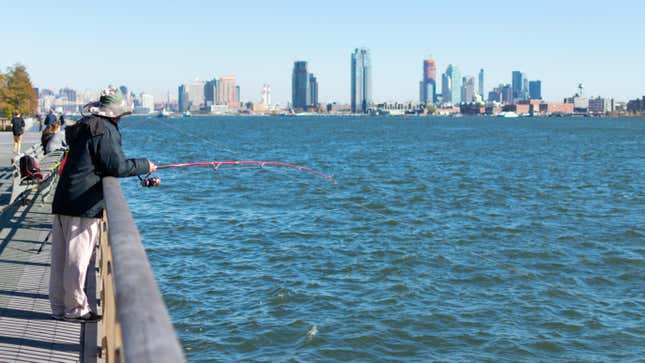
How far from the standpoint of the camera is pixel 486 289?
14422mm

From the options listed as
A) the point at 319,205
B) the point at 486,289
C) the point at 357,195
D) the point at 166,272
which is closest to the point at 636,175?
the point at 357,195

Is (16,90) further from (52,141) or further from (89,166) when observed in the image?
(89,166)

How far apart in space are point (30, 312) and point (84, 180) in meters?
2.18

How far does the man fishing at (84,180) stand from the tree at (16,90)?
7055 centimetres

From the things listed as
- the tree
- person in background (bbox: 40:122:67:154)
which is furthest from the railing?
the tree

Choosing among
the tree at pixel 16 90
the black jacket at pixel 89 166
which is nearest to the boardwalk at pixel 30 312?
the black jacket at pixel 89 166

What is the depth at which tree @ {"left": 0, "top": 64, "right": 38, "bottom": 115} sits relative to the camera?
7346 centimetres

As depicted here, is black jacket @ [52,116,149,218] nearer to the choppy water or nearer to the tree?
the choppy water

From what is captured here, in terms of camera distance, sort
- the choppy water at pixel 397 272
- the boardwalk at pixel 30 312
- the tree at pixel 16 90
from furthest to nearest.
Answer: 1. the tree at pixel 16 90
2. the choppy water at pixel 397 272
3. the boardwalk at pixel 30 312

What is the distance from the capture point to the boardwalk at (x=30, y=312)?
5445 mm

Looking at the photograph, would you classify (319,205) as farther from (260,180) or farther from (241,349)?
(241,349)

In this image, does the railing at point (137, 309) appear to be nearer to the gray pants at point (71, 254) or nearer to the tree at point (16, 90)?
the gray pants at point (71, 254)

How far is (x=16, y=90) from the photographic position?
76375 mm

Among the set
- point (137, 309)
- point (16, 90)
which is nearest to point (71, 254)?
point (137, 309)
